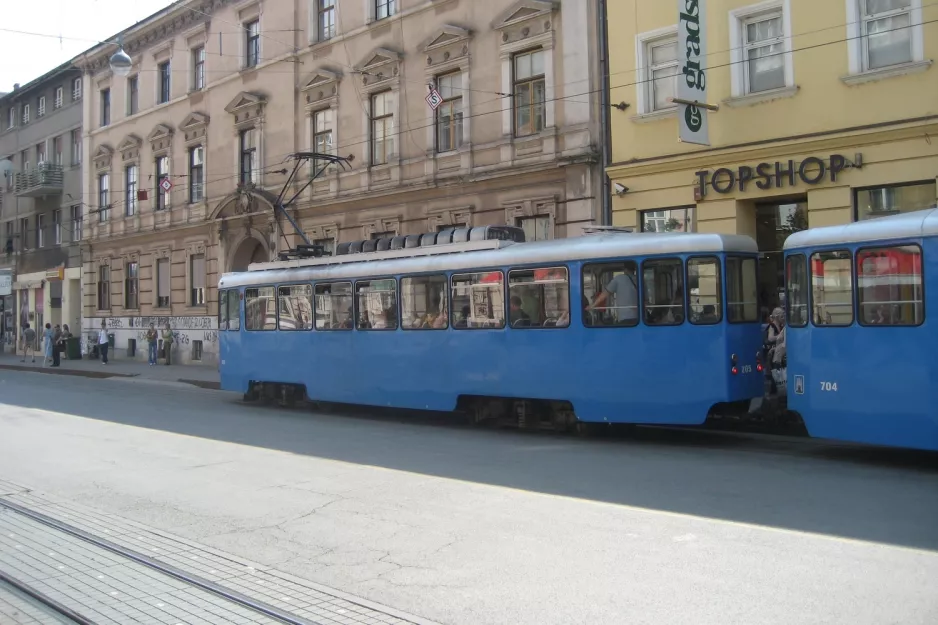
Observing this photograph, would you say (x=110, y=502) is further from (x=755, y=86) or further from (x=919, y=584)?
(x=755, y=86)

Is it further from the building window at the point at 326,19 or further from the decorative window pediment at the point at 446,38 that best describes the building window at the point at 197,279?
the decorative window pediment at the point at 446,38

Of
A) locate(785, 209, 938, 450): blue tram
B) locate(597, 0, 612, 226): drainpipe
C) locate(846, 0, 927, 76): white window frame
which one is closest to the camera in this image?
locate(785, 209, 938, 450): blue tram

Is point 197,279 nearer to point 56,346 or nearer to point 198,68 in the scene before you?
point 56,346

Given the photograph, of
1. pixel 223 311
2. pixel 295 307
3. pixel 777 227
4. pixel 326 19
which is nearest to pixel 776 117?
pixel 777 227

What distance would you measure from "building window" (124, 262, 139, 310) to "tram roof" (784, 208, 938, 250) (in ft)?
104

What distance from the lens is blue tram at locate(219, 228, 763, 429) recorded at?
1192 centimetres

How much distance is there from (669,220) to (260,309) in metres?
9.07

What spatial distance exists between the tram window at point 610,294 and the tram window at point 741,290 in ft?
4.20

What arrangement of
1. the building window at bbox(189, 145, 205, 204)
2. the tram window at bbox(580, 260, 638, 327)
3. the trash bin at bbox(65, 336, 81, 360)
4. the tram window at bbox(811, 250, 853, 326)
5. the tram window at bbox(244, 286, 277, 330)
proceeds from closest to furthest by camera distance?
the tram window at bbox(811, 250, 853, 326), the tram window at bbox(580, 260, 638, 327), the tram window at bbox(244, 286, 277, 330), the building window at bbox(189, 145, 205, 204), the trash bin at bbox(65, 336, 81, 360)

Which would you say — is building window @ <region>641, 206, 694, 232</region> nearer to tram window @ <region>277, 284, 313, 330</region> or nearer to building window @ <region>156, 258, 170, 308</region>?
tram window @ <region>277, 284, 313, 330</region>

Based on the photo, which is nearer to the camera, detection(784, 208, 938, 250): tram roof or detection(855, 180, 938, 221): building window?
detection(784, 208, 938, 250): tram roof

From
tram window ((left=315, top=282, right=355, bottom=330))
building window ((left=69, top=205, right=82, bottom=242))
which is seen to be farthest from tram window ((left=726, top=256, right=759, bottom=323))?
building window ((left=69, top=205, right=82, bottom=242))

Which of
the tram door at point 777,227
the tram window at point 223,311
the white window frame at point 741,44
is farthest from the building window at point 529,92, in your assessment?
the tram window at point 223,311

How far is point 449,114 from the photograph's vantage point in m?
23.3
